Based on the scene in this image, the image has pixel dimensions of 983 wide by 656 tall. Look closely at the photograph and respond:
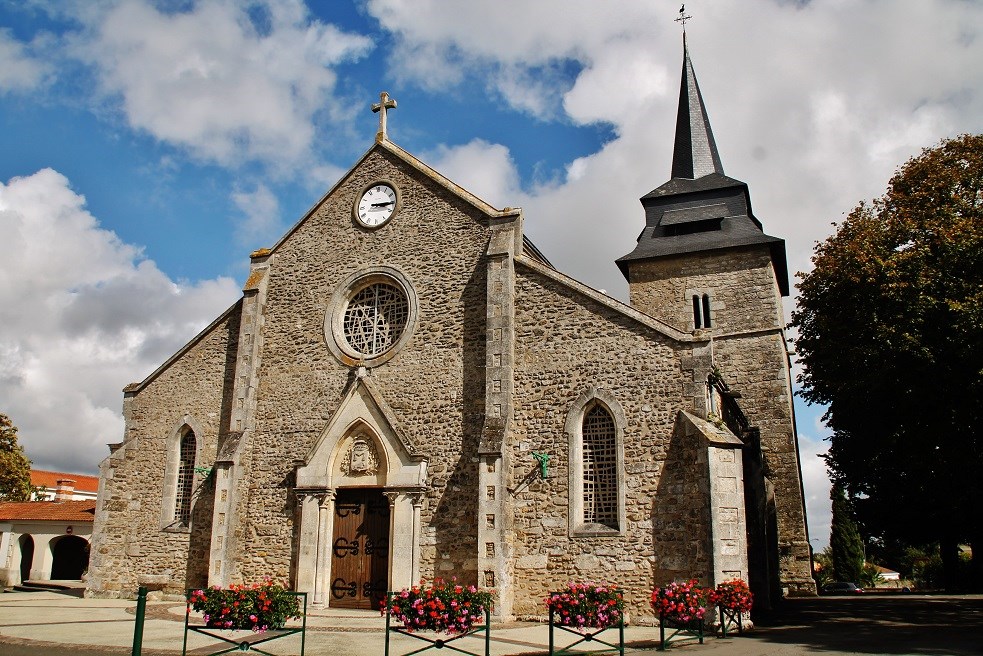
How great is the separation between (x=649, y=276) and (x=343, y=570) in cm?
1564

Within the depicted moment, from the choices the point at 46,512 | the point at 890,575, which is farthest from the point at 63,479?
the point at 890,575

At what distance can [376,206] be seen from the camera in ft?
66.1

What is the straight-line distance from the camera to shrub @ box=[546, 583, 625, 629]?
1123 centimetres

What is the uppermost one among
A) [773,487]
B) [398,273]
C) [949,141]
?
[949,141]

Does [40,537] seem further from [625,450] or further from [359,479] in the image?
[625,450]

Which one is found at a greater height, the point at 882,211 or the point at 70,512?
the point at 882,211

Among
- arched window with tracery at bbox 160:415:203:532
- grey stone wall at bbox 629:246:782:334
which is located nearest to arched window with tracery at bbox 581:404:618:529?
arched window with tracery at bbox 160:415:203:532

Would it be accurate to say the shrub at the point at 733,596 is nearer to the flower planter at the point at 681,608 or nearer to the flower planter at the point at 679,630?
the flower planter at the point at 681,608

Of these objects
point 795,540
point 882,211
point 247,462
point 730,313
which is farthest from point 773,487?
point 247,462

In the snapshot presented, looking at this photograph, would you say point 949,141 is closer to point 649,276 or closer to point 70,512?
point 649,276

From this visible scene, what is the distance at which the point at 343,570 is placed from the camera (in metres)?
17.6

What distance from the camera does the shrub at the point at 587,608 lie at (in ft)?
36.9

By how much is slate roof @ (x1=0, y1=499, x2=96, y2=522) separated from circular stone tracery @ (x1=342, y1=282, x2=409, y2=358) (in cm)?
1830

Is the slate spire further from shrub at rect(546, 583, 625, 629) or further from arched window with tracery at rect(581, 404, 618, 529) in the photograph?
shrub at rect(546, 583, 625, 629)
